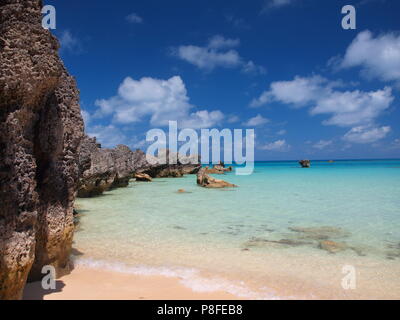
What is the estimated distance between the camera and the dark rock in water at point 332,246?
654 cm

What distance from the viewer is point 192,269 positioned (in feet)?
17.6

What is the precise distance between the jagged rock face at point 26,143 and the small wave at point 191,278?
4.23 feet

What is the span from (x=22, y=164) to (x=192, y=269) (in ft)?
11.0

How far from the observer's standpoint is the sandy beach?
12.9 feet

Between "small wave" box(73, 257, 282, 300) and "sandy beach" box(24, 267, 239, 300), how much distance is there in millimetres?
164

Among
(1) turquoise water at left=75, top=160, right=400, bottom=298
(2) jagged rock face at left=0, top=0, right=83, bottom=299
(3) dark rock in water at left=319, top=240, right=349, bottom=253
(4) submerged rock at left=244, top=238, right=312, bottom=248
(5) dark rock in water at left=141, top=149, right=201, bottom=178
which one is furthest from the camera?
(5) dark rock in water at left=141, top=149, right=201, bottom=178

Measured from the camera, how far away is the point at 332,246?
675 centimetres

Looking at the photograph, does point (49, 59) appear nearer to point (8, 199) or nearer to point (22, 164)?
point (22, 164)

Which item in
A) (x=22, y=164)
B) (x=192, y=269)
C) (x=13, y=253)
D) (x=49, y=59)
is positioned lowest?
(x=192, y=269)

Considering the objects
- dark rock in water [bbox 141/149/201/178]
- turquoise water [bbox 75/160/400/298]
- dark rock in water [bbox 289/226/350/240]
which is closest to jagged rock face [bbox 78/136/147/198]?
turquoise water [bbox 75/160/400/298]

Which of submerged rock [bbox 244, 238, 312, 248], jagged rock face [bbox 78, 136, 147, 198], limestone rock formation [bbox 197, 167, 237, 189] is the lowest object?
submerged rock [bbox 244, 238, 312, 248]

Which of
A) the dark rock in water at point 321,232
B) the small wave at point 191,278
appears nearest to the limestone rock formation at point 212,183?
the dark rock in water at point 321,232

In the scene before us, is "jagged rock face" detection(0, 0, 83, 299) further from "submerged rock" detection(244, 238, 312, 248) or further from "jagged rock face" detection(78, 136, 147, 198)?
"jagged rock face" detection(78, 136, 147, 198)
